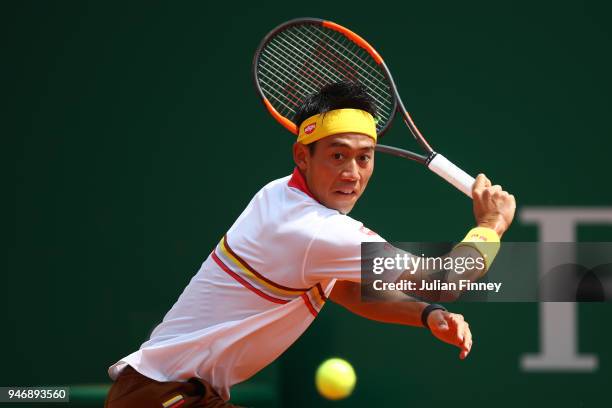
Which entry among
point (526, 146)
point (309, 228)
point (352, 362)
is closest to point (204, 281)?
point (309, 228)

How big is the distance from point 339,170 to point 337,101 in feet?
0.76

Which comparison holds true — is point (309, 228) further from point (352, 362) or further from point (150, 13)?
point (150, 13)

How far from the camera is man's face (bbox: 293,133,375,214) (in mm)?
2912

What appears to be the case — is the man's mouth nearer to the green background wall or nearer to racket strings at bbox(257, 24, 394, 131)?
racket strings at bbox(257, 24, 394, 131)

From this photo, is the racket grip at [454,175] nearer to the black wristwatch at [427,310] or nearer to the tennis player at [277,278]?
the tennis player at [277,278]

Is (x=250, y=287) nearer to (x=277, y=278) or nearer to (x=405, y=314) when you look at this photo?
(x=277, y=278)

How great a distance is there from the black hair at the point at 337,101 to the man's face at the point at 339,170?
0.21ft

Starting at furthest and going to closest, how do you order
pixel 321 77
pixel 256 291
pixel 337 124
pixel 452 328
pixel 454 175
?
pixel 321 77
pixel 454 175
pixel 337 124
pixel 256 291
pixel 452 328

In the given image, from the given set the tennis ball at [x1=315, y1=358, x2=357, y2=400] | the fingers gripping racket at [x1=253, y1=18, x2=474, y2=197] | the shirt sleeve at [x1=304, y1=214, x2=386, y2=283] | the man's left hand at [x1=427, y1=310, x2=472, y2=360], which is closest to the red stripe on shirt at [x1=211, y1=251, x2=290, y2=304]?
the shirt sleeve at [x1=304, y1=214, x2=386, y2=283]

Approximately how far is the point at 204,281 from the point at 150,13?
2332 millimetres

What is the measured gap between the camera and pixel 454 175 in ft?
10.4

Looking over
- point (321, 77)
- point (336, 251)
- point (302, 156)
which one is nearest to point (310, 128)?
point (302, 156)

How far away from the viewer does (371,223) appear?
4.79 m

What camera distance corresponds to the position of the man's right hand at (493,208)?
283cm
